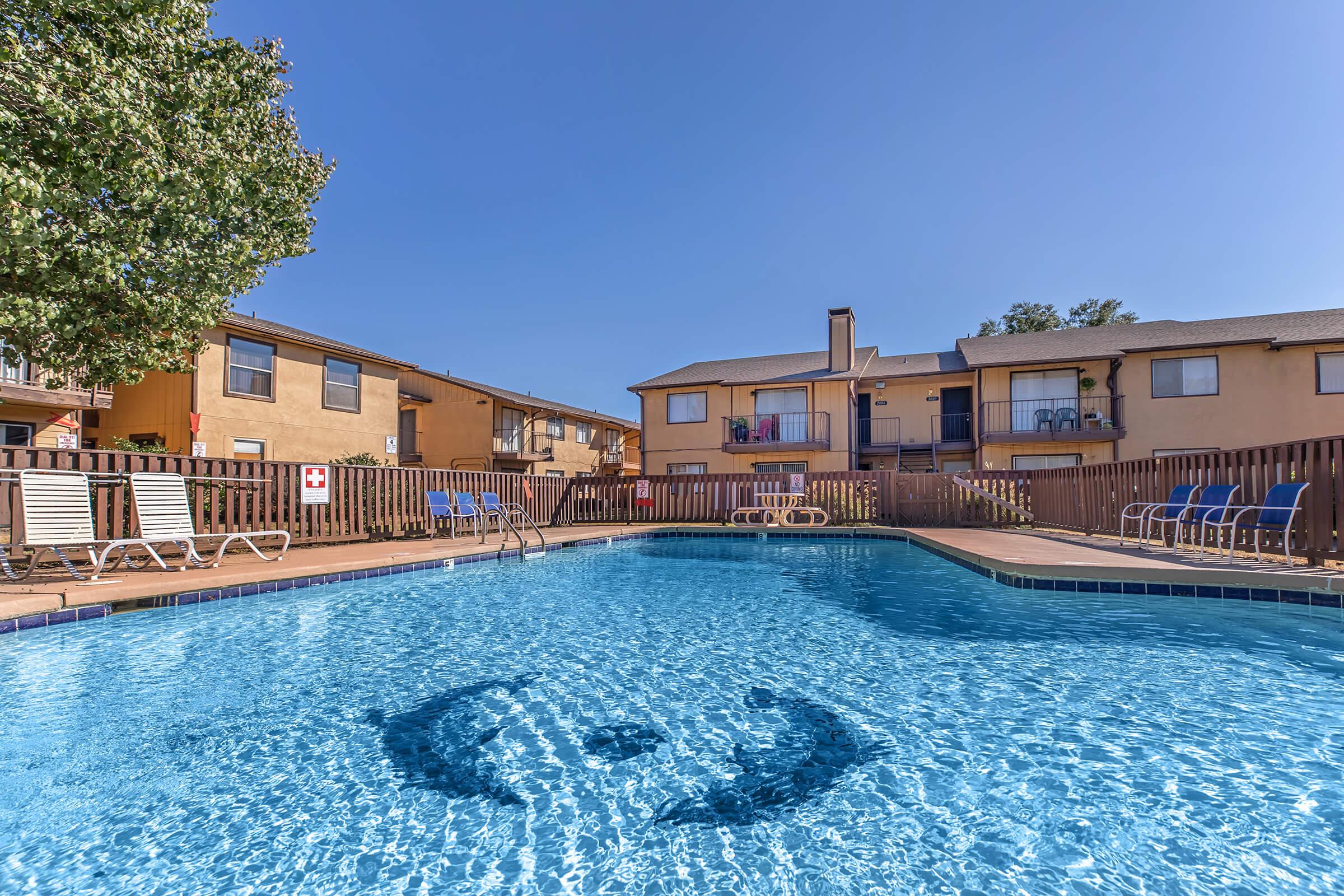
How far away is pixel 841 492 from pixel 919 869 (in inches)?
588

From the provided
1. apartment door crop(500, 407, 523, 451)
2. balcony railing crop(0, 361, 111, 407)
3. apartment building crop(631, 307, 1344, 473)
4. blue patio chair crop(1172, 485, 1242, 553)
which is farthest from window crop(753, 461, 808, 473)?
balcony railing crop(0, 361, 111, 407)

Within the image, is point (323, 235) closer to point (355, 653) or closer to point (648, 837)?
point (355, 653)

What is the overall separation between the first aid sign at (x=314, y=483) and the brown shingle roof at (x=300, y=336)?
25.8 ft

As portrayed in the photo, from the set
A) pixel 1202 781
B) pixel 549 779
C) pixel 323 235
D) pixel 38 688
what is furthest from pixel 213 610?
pixel 1202 781

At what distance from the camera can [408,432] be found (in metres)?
27.0

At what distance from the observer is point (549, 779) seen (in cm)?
251

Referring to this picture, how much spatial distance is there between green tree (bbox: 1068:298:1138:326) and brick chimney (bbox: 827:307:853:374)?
18.9 meters

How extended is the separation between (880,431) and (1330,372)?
12.7 meters

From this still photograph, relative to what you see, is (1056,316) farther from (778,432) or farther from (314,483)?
(314,483)

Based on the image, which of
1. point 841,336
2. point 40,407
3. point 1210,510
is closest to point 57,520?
point 1210,510

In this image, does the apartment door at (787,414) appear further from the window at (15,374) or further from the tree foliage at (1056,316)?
the window at (15,374)

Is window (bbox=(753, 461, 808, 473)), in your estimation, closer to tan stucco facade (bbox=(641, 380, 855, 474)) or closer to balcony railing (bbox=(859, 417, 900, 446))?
tan stucco facade (bbox=(641, 380, 855, 474))

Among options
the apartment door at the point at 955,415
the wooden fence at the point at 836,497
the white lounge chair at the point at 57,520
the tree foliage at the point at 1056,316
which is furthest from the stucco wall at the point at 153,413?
the tree foliage at the point at 1056,316

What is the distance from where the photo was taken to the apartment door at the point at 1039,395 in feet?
66.3
